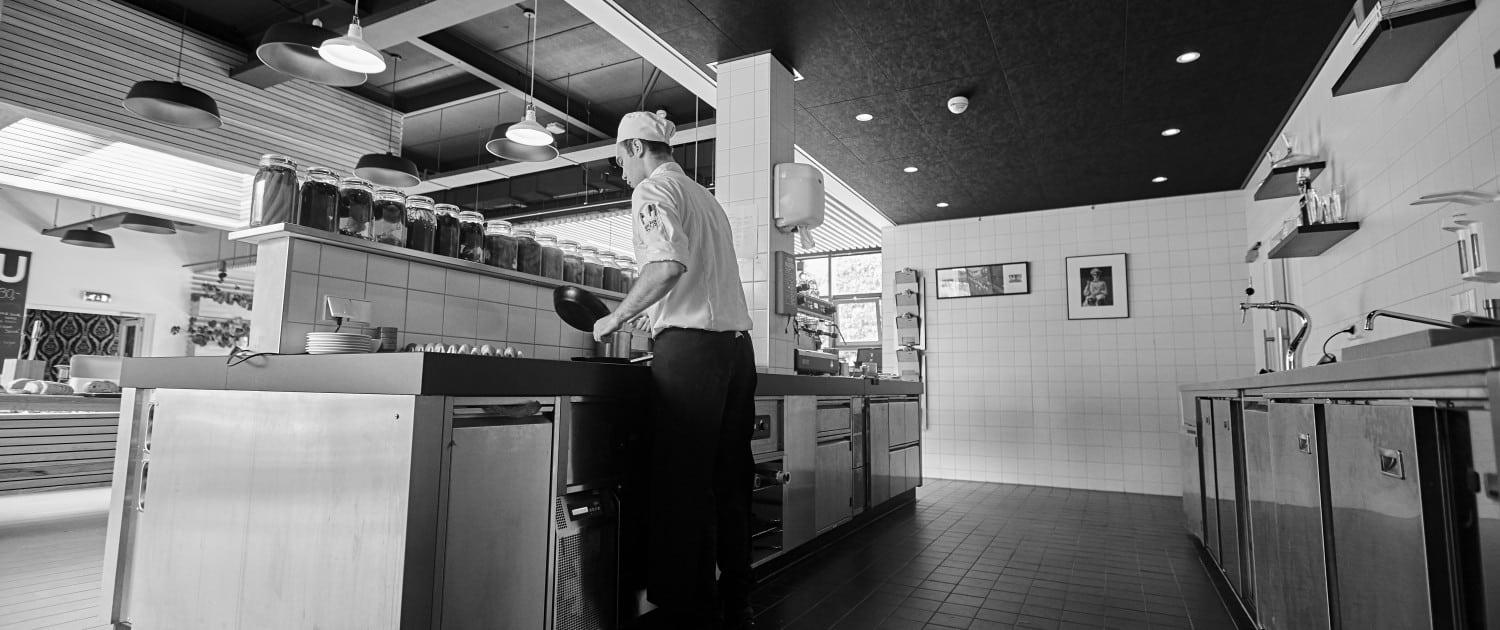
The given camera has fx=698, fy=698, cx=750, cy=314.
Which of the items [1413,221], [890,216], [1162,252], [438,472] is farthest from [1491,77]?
Result: [890,216]

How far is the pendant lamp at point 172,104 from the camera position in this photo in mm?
3956

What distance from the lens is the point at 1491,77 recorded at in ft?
7.89

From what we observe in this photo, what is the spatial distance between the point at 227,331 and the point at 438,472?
13.8 meters

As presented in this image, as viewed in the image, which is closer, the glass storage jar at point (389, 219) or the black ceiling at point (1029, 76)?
the glass storage jar at point (389, 219)

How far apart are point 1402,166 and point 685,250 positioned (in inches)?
130

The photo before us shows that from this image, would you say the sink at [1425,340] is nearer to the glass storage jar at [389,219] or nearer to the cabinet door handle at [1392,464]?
the cabinet door handle at [1392,464]

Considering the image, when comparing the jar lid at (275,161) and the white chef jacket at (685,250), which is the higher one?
the jar lid at (275,161)

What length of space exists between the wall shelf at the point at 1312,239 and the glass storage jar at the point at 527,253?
397 centimetres

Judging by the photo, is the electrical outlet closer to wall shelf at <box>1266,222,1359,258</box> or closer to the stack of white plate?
wall shelf at <box>1266,222,1359,258</box>

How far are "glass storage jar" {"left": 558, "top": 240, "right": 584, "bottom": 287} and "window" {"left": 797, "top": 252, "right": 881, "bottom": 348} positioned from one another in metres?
6.92

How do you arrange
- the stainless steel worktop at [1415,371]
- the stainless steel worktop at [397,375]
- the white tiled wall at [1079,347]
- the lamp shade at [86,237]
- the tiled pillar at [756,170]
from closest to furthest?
the stainless steel worktop at [1415,371]
the stainless steel worktop at [397,375]
the tiled pillar at [756,170]
the white tiled wall at [1079,347]
the lamp shade at [86,237]

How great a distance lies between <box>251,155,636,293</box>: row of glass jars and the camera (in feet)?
7.32

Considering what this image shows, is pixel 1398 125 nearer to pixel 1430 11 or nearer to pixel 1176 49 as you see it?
pixel 1430 11

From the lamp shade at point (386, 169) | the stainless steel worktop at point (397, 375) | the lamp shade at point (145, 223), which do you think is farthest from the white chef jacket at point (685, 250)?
the lamp shade at point (145, 223)
